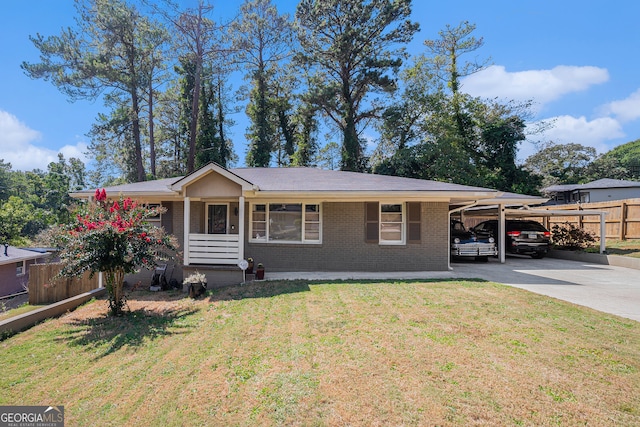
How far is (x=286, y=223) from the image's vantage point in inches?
385

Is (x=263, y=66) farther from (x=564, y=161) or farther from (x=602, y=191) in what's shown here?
(x=564, y=161)

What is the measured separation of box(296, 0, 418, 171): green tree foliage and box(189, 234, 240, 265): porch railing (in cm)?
1584

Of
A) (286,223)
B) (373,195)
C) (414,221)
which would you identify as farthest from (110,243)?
(414,221)

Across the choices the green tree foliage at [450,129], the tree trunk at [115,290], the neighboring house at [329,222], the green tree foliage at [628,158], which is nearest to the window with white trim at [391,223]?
the neighboring house at [329,222]

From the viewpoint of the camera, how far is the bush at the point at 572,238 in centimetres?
1309

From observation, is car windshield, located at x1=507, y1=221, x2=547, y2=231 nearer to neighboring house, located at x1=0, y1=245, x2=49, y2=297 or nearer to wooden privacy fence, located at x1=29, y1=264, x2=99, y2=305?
wooden privacy fence, located at x1=29, y1=264, x2=99, y2=305

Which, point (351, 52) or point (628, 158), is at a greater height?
point (351, 52)

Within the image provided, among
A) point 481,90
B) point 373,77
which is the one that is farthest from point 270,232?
point 481,90

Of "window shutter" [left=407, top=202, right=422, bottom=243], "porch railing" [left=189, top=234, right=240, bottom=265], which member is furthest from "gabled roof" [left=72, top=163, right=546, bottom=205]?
"porch railing" [left=189, top=234, right=240, bottom=265]

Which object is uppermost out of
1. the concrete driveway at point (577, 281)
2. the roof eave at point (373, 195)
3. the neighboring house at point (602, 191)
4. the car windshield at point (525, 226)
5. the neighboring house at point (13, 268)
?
the neighboring house at point (602, 191)

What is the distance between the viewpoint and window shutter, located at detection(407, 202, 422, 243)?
9.38 meters

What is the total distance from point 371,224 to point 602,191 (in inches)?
1267

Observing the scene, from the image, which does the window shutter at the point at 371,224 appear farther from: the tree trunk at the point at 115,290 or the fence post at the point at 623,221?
the fence post at the point at 623,221
